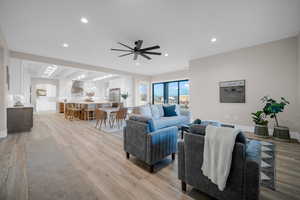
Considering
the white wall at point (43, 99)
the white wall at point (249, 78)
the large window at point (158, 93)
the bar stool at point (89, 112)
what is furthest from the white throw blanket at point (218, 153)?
the white wall at point (43, 99)

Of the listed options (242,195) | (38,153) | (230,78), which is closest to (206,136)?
(242,195)

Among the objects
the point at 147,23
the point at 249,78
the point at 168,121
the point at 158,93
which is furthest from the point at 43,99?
the point at 249,78

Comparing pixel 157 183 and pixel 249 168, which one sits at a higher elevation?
pixel 249 168

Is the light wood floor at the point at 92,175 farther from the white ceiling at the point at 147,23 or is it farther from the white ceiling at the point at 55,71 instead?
the white ceiling at the point at 55,71

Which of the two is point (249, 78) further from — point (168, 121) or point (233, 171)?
point (233, 171)

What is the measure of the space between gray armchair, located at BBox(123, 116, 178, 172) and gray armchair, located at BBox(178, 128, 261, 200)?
1.94ft

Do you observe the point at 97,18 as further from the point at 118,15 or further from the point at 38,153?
the point at 38,153

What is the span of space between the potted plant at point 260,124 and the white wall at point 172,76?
357cm

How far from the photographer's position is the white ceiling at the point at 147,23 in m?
2.25

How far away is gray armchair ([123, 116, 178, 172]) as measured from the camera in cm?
194

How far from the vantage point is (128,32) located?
3199 mm

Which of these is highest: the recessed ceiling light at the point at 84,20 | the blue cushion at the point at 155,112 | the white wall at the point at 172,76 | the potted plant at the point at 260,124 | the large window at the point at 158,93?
the recessed ceiling light at the point at 84,20

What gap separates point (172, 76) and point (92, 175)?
22.8ft

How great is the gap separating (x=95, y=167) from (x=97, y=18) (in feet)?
9.57
